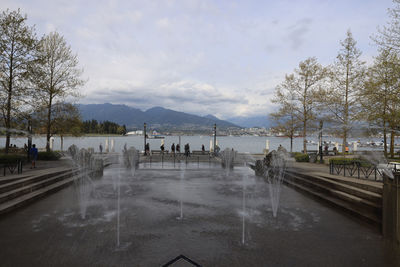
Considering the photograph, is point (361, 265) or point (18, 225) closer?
point (361, 265)

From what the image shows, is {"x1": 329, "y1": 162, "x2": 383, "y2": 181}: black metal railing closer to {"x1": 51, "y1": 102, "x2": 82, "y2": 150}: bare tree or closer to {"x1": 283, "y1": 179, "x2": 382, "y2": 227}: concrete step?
{"x1": 283, "y1": 179, "x2": 382, "y2": 227}: concrete step

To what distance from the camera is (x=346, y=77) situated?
2652 centimetres

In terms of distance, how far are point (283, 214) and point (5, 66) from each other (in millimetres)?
25951

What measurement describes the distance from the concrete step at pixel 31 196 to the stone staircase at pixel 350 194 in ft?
42.1

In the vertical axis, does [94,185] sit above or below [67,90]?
below

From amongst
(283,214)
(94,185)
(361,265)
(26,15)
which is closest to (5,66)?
(26,15)

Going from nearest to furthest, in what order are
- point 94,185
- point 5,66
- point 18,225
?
point 18,225 < point 94,185 < point 5,66

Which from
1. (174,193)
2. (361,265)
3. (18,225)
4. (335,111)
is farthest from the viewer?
(335,111)

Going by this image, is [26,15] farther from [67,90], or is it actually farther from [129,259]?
[129,259]

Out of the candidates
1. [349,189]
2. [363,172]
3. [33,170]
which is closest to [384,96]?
[363,172]

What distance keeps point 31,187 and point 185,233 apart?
8.71m

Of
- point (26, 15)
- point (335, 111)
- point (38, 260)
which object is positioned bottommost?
point (38, 260)

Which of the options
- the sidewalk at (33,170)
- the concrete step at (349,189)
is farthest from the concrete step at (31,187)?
the concrete step at (349,189)

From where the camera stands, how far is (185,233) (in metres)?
7.34
